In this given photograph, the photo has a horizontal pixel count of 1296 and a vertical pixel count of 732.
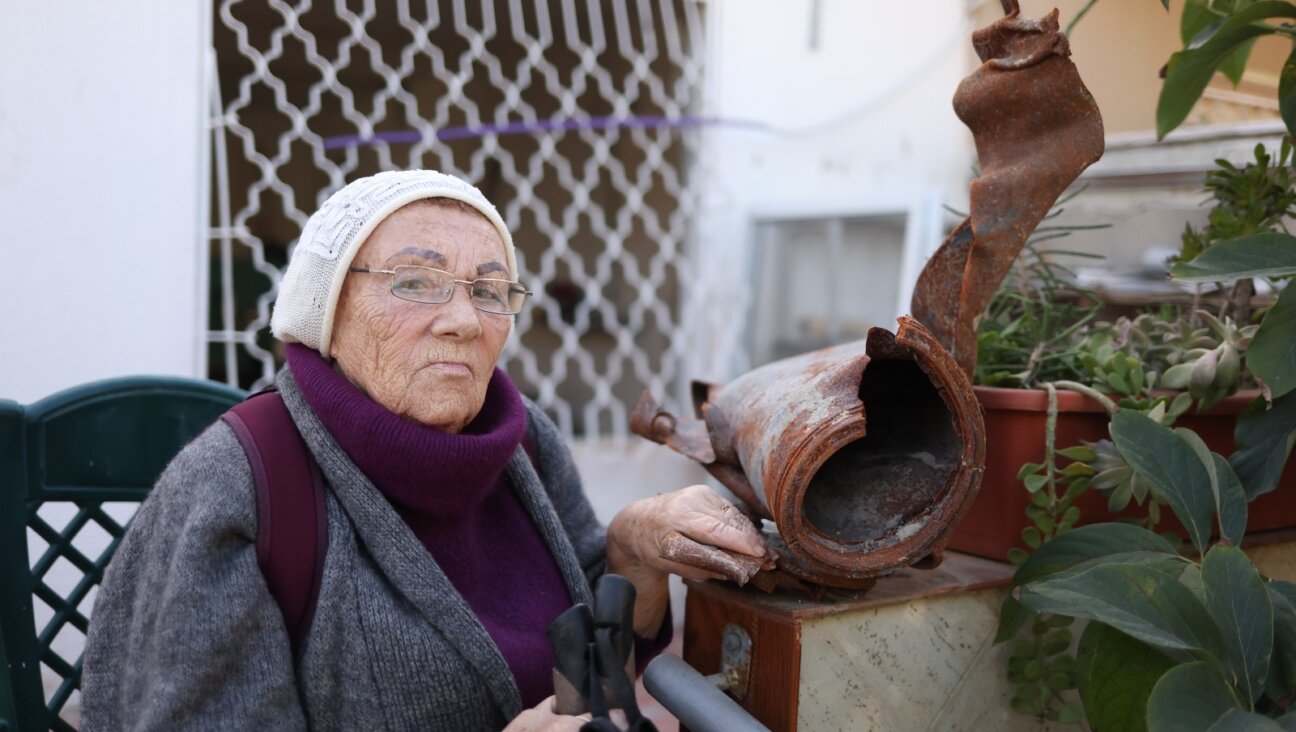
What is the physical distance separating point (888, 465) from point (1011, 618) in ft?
0.69

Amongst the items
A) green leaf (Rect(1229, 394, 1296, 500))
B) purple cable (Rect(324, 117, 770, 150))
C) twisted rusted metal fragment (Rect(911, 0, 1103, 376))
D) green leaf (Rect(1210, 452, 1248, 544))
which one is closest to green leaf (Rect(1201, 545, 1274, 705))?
green leaf (Rect(1210, 452, 1248, 544))

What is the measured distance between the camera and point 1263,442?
1.12 m

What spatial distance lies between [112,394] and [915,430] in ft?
3.42

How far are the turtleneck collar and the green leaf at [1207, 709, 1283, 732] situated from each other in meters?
0.76

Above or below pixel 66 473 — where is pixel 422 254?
above

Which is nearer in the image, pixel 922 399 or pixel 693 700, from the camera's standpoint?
pixel 693 700

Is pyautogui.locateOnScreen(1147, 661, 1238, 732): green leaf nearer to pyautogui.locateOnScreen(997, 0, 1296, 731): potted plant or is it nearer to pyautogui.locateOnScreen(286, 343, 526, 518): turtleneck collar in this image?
pyautogui.locateOnScreen(997, 0, 1296, 731): potted plant

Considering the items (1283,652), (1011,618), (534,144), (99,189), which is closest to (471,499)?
(1011,618)

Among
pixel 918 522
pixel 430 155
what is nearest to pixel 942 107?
pixel 918 522

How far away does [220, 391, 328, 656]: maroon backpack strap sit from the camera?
1.10m

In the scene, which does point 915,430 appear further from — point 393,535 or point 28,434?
point 28,434

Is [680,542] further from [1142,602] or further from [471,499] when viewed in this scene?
[1142,602]

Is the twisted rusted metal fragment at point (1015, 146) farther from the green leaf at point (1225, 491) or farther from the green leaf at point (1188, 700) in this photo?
the green leaf at point (1188, 700)

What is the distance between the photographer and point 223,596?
1.03m
